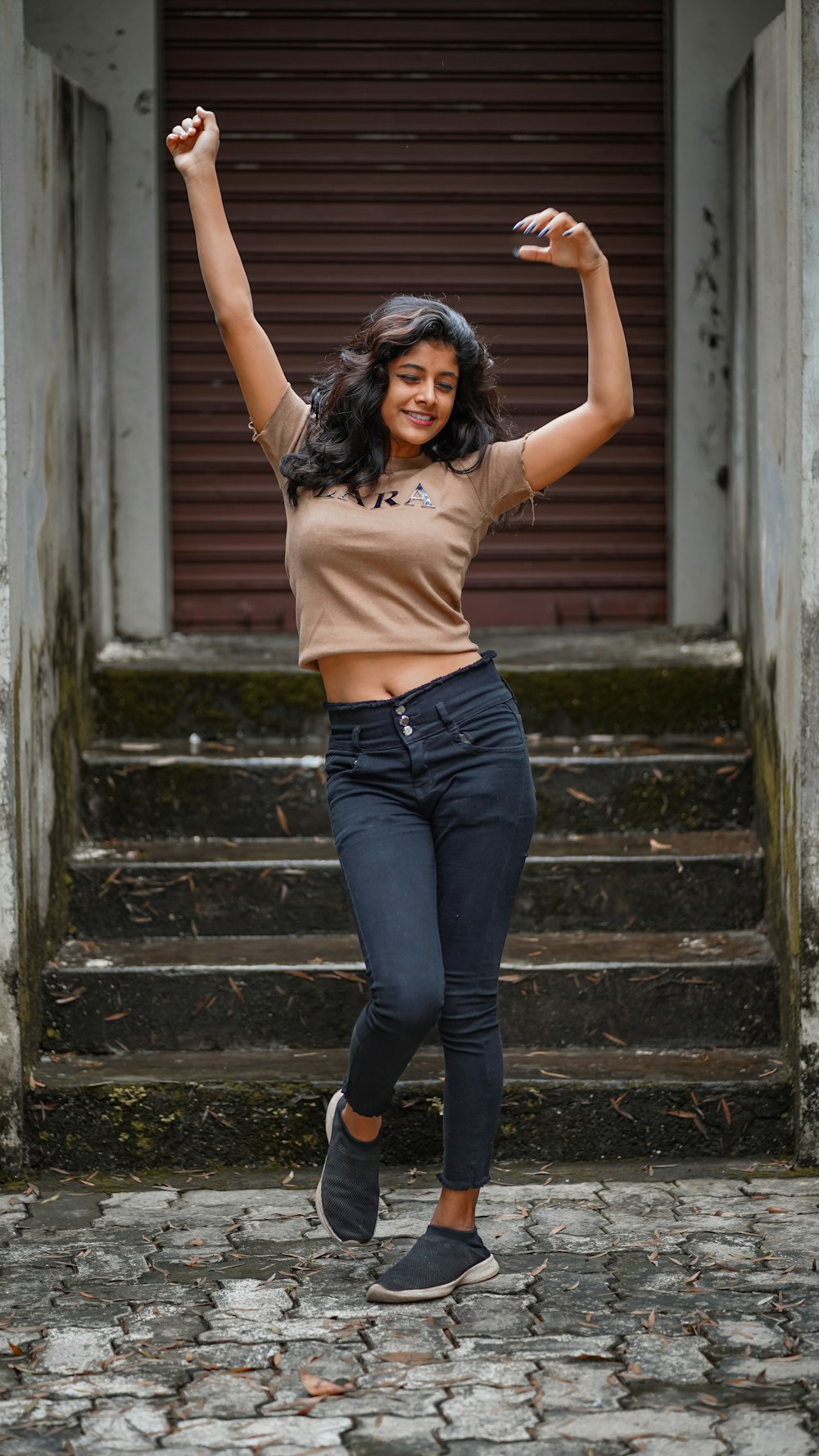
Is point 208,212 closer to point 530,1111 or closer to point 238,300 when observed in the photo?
point 238,300

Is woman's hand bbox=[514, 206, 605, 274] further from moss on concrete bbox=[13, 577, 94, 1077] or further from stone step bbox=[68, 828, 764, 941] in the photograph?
stone step bbox=[68, 828, 764, 941]

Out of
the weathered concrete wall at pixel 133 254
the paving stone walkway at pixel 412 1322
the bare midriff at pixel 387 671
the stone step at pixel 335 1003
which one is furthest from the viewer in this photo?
the weathered concrete wall at pixel 133 254

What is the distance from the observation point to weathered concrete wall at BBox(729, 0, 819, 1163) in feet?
15.6

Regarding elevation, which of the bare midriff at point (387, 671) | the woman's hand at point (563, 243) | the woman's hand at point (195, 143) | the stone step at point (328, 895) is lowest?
the stone step at point (328, 895)

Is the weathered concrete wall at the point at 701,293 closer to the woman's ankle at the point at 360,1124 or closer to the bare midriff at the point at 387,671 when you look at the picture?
the bare midriff at the point at 387,671

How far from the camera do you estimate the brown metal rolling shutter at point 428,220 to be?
23.4 ft

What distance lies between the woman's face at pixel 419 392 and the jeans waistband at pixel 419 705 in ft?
1.87

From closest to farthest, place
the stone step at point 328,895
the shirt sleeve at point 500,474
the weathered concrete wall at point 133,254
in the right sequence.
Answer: the shirt sleeve at point 500,474 < the stone step at point 328,895 < the weathered concrete wall at point 133,254

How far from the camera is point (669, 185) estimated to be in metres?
7.14

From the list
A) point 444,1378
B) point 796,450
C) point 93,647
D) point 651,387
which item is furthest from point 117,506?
point 444,1378

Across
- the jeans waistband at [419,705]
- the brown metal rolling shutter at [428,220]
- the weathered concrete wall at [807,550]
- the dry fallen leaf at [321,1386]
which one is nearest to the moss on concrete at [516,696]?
the brown metal rolling shutter at [428,220]

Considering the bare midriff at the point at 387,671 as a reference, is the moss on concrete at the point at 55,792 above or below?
below

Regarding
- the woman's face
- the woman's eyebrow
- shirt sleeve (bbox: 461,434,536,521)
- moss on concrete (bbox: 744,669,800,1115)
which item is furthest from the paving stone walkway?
the woman's eyebrow

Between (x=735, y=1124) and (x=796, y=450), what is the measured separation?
196 cm
